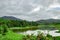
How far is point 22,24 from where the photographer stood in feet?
400

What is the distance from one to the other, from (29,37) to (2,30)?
15.7m

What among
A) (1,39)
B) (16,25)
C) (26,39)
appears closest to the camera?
(26,39)

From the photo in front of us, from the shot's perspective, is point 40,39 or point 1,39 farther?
point 1,39

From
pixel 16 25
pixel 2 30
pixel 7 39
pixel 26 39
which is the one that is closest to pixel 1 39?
pixel 7 39

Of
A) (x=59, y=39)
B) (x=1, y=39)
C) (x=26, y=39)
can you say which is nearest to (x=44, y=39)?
(x=26, y=39)

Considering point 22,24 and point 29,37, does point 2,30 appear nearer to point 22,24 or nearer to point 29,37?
point 29,37

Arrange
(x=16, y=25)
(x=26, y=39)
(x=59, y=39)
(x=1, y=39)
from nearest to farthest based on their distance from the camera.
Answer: (x=26, y=39) < (x=1, y=39) < (x=59, y=39) < (x=16, y=25)

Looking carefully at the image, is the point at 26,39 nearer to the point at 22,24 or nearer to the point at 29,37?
the point at 29,37

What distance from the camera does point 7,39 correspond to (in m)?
30.5

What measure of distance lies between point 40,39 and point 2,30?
52.0ft

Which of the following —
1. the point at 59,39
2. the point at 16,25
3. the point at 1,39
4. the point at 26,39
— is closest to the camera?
the point at 26,39

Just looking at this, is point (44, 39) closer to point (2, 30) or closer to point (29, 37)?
point (29, 37)

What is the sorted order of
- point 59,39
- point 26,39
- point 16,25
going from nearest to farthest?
point 26,39
point 59,39
point 16,25

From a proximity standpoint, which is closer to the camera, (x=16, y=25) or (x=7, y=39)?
(x=7, y=39)
